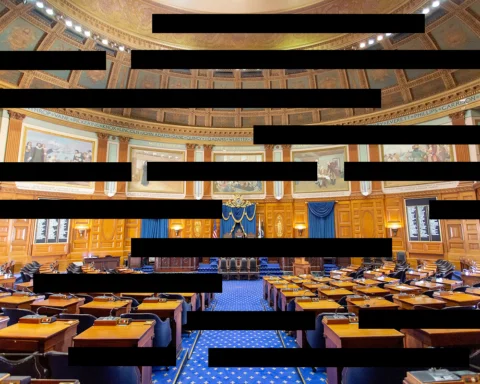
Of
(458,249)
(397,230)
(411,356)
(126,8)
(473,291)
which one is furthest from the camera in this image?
(397,230)

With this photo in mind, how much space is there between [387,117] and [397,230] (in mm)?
6133

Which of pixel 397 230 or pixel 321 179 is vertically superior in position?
pixel 321 179

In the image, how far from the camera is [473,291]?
5.97 metres

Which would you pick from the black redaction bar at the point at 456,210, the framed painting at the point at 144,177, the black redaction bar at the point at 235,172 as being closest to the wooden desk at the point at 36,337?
the black redaction bar at the point at 235,172

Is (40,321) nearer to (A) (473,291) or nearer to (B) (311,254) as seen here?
(B) (311,254)

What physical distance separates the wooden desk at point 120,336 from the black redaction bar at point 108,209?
2.79 meters

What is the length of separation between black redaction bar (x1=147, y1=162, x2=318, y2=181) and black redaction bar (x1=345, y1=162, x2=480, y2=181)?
0.47 feet

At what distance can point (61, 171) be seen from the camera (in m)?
0.87

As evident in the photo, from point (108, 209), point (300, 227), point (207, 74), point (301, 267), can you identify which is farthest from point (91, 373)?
point (207, 74)

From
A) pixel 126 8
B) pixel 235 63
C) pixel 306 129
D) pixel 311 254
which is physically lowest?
pixel 311 254

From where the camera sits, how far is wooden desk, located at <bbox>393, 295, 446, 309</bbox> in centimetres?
490

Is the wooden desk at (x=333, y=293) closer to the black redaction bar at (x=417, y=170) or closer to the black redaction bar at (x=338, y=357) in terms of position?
the black redaction bar at (x=338, y=357)

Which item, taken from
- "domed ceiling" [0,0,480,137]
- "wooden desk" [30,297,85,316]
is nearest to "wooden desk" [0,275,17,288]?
"wooden desk" [30,297,85,316]

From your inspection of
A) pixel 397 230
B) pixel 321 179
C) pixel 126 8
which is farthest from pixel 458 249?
pixel 126 8
